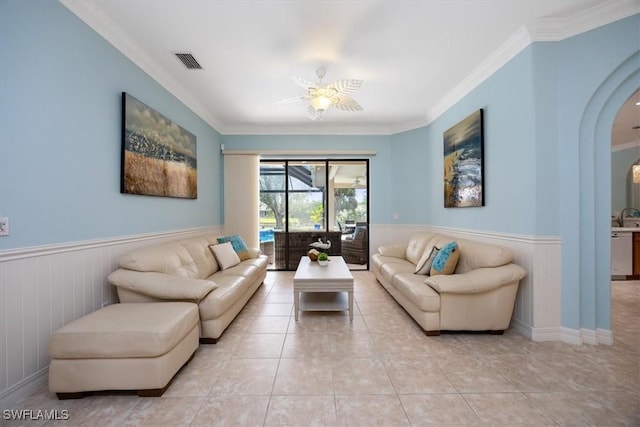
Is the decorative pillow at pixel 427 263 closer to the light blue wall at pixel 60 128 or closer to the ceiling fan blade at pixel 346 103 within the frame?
the ceiling fan blade at pixel 346 103

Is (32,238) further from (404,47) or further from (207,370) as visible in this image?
(404,47)

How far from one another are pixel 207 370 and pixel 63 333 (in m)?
0.99

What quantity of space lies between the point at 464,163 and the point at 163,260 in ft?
12.9

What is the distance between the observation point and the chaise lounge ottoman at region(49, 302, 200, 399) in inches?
69.9

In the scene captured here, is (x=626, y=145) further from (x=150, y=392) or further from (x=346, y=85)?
(x=150, y=392)

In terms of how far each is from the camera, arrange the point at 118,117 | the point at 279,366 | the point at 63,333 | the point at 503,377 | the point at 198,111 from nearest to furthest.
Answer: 1. the point at 63,333
2. the point at 503,377
3. the point at 279,366
4. the point at 118,117
5. the point at 198,111

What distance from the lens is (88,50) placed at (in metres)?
2.36

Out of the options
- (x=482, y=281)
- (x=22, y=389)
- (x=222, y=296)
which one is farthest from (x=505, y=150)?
(x=22, y=389)

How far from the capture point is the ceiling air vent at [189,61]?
3.04 meters

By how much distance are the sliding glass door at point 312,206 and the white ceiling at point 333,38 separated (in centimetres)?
196

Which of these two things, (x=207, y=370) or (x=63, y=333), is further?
(x=207, y=370)

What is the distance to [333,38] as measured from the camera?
275cm

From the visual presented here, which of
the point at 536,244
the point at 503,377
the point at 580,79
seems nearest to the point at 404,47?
the point at 580,79

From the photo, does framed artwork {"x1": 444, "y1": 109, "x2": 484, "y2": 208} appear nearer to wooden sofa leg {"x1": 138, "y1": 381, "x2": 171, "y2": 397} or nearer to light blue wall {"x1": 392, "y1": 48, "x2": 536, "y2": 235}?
light blue wall {"x1": 392, "y1": 48, "x2": 536, "y2": 235}
